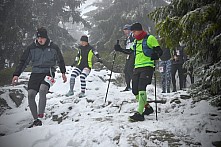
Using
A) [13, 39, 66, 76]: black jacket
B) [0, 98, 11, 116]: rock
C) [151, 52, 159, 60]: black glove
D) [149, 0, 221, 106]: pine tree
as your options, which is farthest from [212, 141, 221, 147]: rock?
[0, 98, 11, 116]: rock

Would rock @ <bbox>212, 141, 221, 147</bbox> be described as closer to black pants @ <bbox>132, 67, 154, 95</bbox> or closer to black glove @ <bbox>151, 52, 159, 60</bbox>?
black pants @ <bbox>132, 67, 154, 95</bbox>

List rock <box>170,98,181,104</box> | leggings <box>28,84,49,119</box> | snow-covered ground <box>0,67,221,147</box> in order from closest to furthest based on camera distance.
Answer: snow-covered ground <box>0,67,221,147</box>, leggings <box>28,84,49,119</box>, rock <box>170,98,181,104</box>

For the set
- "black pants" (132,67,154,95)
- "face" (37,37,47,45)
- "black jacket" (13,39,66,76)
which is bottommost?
"black pants" (132,67,154,95)

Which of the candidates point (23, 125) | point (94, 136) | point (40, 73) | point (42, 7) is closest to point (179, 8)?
point (94, 136)

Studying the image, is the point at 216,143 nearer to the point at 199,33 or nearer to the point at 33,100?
the point at 199,33

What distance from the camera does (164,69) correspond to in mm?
9414

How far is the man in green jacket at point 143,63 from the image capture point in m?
5.40

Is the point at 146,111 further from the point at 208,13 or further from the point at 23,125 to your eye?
A: the point at 23,125

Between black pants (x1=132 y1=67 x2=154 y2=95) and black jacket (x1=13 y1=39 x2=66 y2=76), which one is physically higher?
black jacket (x1=13 y1=39 x2=66 y2=76)

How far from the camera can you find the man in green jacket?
5402mm

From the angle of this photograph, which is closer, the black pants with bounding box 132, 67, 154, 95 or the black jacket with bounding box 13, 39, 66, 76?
the black pants with bounding box 132, 67, 154, 95

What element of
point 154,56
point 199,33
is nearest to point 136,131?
point 154,56

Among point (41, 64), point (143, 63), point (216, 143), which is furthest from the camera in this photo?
point (41, 64)

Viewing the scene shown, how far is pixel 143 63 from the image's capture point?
18.7 ft
